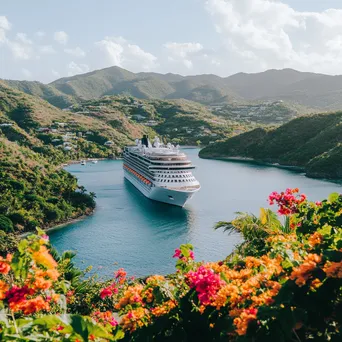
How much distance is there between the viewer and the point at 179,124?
516 feet

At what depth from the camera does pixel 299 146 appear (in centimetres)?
9431

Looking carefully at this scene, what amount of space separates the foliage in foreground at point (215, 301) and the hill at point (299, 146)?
2705 inches

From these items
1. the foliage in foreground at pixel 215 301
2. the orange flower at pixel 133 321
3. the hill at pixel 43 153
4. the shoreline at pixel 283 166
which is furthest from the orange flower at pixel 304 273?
the shoreline at pixel 283 166

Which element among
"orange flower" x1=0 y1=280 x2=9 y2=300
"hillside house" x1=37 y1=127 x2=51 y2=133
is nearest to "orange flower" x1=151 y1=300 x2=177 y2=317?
"orange flower" x1=0 y1=280 x2=9 y2=300

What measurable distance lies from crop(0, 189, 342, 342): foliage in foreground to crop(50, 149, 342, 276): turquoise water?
15.7 metres

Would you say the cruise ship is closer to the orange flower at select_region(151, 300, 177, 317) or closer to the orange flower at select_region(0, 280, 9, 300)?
the orange flower at select_region(151, 300, 177, 317)

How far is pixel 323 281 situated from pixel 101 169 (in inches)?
3131

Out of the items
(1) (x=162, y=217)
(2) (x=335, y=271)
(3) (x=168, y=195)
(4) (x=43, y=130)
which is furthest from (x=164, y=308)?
(4) (x=43, y=130)

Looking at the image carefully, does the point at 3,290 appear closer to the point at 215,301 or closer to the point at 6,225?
the point at 215,301

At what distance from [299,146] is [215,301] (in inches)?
3775

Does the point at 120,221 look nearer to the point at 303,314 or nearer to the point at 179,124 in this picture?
the point at 303,314

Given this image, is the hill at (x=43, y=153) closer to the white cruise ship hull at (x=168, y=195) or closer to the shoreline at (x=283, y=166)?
the white cruise ship hull at (x=168, y=195)

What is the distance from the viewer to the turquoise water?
28875 mm

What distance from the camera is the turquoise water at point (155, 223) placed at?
28875 millimetres
